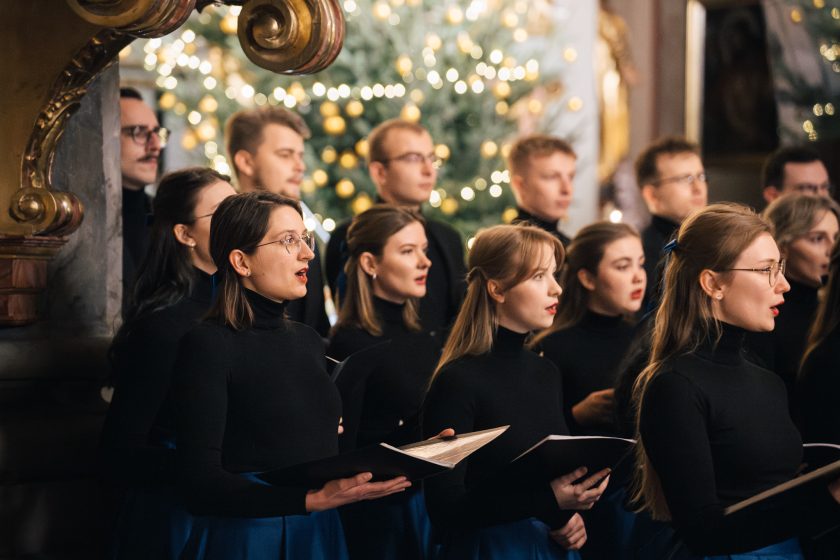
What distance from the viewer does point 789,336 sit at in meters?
4.58

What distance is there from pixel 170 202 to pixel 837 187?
238 inches

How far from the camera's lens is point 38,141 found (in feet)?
10.5

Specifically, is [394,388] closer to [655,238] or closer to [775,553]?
[775,553]

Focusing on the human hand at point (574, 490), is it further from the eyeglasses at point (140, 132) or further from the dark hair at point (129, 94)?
the dark hair at point (129, 94)

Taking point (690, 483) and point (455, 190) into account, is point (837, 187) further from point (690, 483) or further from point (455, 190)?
point (690, 483)

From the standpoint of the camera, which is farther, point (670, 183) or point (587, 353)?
point (670, 183)

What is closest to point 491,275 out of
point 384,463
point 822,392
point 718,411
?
point 718,411

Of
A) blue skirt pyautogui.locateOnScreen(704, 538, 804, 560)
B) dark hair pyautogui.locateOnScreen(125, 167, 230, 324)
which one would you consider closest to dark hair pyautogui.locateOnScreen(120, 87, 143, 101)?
dark hair pyautogui.locateOnScreen(125, 167, 230, 324)

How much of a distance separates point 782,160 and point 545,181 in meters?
1.27

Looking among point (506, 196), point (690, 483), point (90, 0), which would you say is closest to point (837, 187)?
point (506, 196)

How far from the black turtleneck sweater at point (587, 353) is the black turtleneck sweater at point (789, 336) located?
48 cm

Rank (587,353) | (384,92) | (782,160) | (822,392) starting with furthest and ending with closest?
(384,92), (782,160), (587,353), (822,392)

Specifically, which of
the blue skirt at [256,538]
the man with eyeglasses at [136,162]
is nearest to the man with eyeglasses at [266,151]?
the man with eyeglasses at [136,162]

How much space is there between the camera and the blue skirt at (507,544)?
10.6 ft
